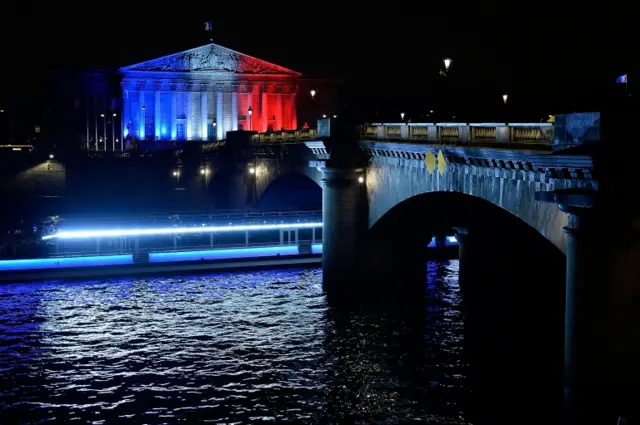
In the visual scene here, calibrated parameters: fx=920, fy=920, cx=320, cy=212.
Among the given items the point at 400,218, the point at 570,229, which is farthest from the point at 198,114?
the point at 570,229

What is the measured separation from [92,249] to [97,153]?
2010 inches

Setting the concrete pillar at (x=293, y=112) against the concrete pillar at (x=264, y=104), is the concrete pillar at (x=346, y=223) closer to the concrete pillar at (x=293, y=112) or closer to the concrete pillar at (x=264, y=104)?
the concrete pillar at (x=264, y=104)

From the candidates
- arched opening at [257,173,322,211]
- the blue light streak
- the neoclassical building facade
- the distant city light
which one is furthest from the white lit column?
the blue light streak

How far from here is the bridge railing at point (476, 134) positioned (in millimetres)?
27703

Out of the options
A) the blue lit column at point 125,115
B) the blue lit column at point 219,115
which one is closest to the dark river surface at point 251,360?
the blue lit column at point 125,115

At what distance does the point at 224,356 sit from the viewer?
35125 millimetres

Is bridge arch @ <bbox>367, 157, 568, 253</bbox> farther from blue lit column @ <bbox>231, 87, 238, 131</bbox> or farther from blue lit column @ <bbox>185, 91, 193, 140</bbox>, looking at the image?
blue lit column @ <bbox>231, 87, 238, 131</bbox>

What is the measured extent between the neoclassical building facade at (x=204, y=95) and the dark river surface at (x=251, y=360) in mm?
94316

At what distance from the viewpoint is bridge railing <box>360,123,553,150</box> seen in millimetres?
27703

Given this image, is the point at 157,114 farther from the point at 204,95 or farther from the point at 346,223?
the point at 346,223

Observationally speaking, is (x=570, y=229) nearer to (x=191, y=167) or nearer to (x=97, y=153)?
(x=191, y=167)

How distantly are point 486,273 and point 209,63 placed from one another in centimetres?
9841

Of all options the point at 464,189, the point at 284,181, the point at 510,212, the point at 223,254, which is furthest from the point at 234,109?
the point at 464,189

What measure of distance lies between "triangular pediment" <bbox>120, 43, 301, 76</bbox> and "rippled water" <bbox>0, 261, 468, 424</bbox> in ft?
302
